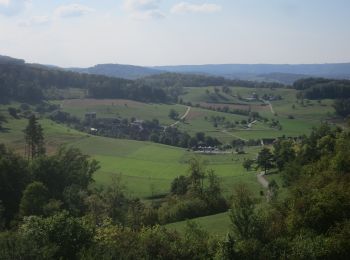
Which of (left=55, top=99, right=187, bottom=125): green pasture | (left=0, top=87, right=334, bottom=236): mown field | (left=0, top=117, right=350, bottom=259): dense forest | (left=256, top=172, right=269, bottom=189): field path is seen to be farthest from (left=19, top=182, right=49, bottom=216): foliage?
(left=55, top=99, right=187, bottom=125): green pasture

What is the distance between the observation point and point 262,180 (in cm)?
8288

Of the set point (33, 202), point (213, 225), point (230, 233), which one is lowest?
point (33, 202)

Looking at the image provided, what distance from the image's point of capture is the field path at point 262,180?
256 feet

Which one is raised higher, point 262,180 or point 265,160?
point 265,160

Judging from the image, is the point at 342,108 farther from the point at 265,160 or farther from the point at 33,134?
the point at 33,134

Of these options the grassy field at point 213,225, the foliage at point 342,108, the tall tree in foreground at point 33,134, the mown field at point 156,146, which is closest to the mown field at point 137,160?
the mown field at point 156,146

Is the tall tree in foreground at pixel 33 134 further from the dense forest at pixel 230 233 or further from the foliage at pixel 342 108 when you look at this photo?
the foliage at pixel 342 108

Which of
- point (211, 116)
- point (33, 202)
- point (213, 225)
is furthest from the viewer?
point (211, 116)

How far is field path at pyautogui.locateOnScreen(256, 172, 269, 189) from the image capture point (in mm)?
78175

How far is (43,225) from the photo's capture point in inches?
1484

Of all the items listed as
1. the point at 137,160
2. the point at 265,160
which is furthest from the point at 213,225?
the point at 137,160

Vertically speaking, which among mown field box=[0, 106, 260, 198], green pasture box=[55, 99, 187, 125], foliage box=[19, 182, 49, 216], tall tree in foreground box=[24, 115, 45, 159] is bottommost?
mown field box=[0, 106, 260, 198]

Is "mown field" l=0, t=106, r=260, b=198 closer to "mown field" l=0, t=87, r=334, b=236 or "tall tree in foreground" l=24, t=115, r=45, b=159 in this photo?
"mown field" l=0, t=87, r=334, b=236

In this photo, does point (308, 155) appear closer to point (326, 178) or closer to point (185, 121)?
point (326, 178)
